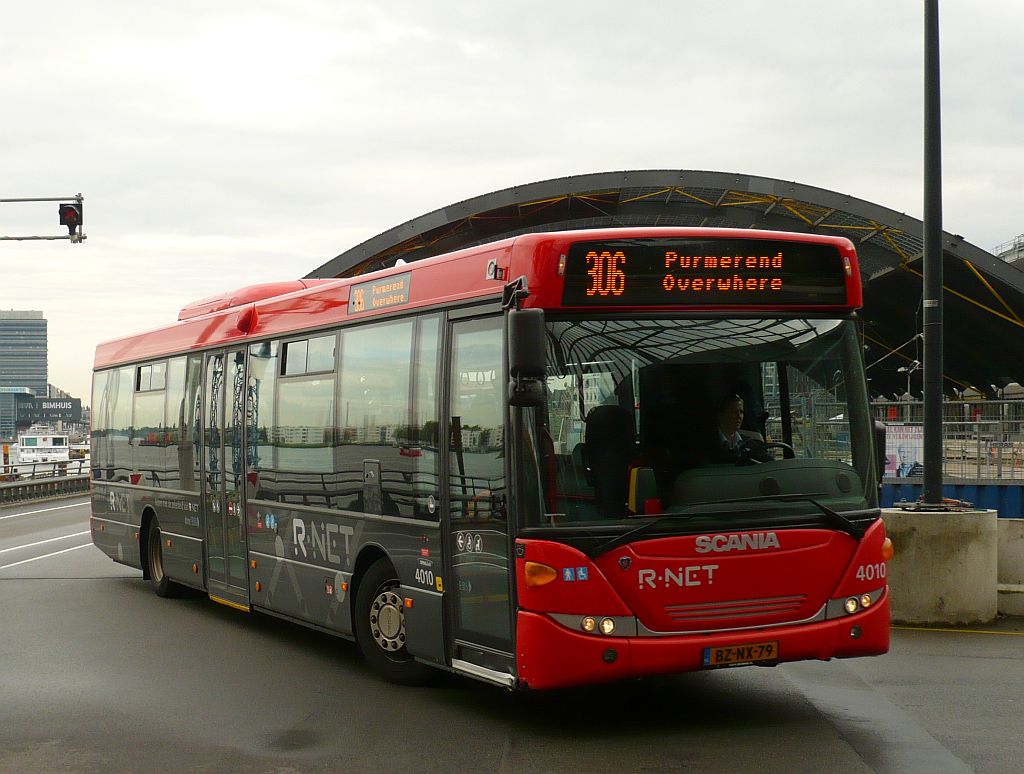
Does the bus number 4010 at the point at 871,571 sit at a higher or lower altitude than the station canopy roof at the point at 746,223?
lower

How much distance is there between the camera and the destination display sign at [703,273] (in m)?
7.72

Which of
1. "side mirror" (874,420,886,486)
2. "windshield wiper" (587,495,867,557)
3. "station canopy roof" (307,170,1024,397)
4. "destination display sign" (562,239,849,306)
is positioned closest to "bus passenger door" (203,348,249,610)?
"destination display sign" (562,239,849,306)

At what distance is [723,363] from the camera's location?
785 cm

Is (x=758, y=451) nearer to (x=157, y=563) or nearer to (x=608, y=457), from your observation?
(x=608, y=457)

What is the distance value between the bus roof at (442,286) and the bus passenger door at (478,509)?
349 mm

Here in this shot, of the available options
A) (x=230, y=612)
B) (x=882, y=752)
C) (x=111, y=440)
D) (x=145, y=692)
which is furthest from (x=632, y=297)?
(x=111, y=440)

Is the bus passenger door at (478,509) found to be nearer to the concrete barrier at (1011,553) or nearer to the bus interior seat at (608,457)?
the bus interior seat at (608,457)

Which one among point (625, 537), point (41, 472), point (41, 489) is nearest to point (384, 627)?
point (625, 537)

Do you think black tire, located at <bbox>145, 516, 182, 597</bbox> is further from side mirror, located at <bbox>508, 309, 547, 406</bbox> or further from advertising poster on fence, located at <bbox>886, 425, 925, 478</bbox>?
advertising poster on fence, located at <bbox>886, 425, 925, 478</bbox>

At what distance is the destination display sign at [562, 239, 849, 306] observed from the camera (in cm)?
772

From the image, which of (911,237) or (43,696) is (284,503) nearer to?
(43,696)

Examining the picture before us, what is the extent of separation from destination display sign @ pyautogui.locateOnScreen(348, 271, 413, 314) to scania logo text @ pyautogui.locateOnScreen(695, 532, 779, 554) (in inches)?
113

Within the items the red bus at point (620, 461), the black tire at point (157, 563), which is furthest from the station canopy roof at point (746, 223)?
the red bus at point (620, 461)

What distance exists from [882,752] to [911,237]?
25998mm
